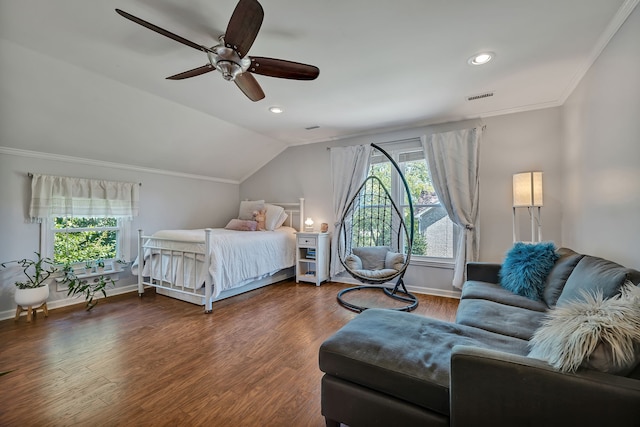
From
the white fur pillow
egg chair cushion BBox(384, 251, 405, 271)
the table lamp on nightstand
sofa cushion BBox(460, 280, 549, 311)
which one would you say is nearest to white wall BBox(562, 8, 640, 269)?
sofa cushion BBox(460, 280, 549, 311)

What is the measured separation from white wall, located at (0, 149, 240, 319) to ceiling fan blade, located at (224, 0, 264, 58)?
119 inches

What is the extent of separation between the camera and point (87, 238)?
11.6 feet

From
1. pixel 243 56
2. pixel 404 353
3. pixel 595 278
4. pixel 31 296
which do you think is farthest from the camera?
pixel 31 296

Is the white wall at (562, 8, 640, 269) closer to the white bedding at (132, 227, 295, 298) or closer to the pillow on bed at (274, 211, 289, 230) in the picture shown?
the white bedding at (132, 227, 295, 298)

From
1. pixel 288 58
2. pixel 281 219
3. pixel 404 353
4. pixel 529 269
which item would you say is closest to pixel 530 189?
pixel 529 269

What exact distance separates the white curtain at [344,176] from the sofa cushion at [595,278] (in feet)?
9.08

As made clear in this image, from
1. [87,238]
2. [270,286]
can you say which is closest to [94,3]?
[87,238]

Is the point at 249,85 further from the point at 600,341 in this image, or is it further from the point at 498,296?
the point at 498,296

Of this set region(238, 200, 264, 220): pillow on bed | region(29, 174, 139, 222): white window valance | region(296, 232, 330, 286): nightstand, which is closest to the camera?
region(29, 174, 139, 222): white window valance

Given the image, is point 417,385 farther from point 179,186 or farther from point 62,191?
point 179,186

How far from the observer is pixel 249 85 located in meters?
2.18

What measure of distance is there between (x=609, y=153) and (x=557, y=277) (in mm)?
1009

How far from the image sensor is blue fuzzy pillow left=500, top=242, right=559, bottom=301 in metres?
2.10

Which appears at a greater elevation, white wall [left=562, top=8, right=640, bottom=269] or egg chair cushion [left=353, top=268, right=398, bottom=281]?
white wall [left=562, top=8, right=640, bottom=269]
